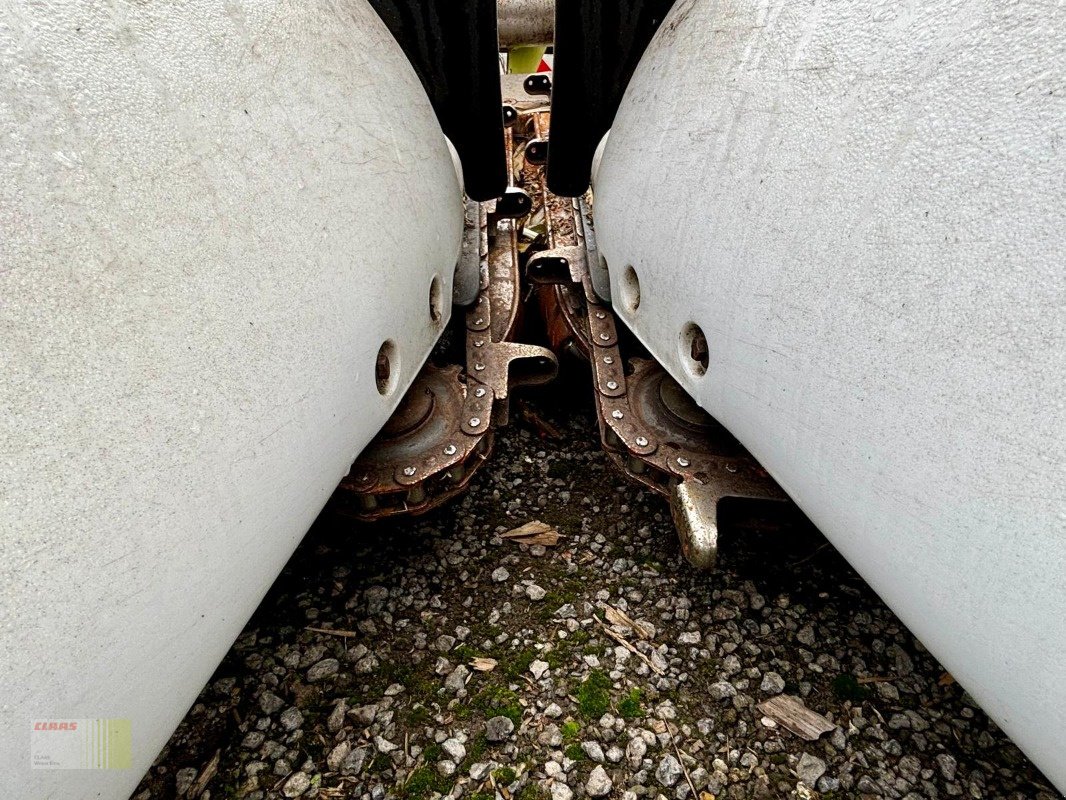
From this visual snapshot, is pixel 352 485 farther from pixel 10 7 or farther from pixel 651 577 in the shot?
pixel 10 7

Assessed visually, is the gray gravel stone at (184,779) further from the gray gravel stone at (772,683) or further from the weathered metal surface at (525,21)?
the weathered metal surface at (525,21)

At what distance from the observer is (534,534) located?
1.65 m

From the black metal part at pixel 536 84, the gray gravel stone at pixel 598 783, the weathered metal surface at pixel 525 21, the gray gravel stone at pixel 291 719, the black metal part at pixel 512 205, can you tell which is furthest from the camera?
the black metal part at pixel 536 84

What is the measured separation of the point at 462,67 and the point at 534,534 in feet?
3.45

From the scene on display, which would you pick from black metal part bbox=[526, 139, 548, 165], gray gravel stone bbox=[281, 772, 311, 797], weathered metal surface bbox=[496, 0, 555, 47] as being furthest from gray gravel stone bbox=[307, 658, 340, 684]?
weathered metal surface bbox=[496, 0, 555, 47]

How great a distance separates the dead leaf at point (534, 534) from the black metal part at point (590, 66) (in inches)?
36.5

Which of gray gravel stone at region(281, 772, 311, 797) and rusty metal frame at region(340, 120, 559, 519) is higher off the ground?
rusty metal frame at region(340, 120, 559, 519)

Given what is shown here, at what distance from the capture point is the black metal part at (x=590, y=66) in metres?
1.65

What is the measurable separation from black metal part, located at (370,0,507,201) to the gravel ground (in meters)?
0.86

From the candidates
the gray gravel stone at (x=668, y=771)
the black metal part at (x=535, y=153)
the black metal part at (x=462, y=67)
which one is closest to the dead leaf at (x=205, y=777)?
the gray gravel stone at (x=668, y=771)

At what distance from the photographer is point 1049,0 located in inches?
30.6

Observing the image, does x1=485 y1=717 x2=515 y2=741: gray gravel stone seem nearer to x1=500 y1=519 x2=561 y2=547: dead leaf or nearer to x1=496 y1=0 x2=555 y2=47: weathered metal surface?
x1=500 y1=519 x2=561 y2=547: dead leaf

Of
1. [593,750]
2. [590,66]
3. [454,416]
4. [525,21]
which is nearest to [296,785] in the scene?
[593,750]

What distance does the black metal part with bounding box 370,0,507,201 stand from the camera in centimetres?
158
